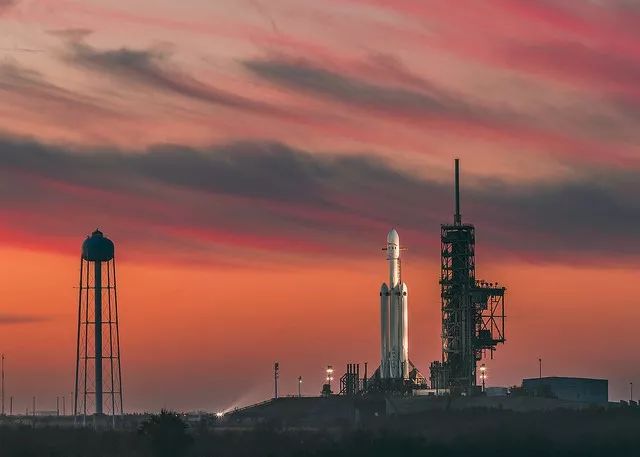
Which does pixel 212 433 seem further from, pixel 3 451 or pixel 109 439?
pixel 3 451

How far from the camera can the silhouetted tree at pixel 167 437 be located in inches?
6437

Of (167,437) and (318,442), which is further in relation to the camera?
(318,442)

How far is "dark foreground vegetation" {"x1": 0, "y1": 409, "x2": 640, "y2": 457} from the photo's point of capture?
16462cm

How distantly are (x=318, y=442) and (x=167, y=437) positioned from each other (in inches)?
720

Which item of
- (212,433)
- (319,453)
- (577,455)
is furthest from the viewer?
(212,433)

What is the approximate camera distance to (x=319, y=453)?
16138 centimetres

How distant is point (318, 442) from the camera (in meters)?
175

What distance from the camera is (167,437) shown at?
16438 centimetres

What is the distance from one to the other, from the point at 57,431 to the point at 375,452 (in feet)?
139

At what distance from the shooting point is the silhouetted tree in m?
164

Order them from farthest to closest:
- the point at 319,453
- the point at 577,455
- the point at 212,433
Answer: the point at 212,433, the point at 577,455, the point at 319,453

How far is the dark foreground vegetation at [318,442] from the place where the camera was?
164625 mm

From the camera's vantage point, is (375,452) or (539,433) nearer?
(375,452)

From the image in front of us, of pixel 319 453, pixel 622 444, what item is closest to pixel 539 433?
pixel 622 444
